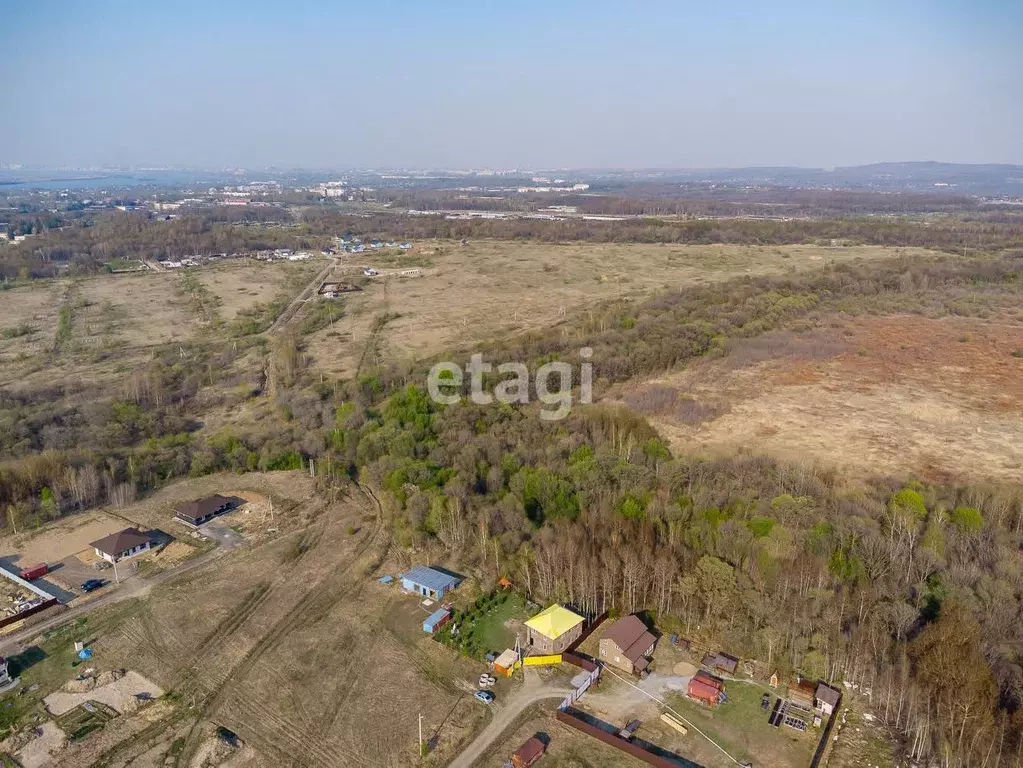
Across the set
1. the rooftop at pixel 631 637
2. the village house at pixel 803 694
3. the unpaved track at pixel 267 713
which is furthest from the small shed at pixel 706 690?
the unpaved track at pixel 267 713

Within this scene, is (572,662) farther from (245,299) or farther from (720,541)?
(245,299)

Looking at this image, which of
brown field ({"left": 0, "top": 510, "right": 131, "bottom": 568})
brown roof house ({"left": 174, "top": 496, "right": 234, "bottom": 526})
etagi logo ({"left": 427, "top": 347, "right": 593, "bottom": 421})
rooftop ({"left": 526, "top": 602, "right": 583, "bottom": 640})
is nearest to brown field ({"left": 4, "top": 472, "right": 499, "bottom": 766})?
rooftop ({"left": 526, "top": 602, "right": 583, "bottom": 640})

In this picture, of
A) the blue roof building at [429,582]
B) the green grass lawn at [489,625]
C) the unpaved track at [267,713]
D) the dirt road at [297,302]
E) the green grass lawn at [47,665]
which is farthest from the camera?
the dirt road at [297,302]

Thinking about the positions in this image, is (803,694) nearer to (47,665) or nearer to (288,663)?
(288,663)

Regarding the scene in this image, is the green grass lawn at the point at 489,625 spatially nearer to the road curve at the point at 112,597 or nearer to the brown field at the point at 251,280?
the road curve at the point at 112,597

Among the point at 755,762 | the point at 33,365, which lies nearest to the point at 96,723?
the point at 755,762

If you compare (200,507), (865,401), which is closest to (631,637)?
(200,507)

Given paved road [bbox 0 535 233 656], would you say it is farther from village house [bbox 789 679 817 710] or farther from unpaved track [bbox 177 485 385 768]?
village house [bbox 789 679 817 710]
